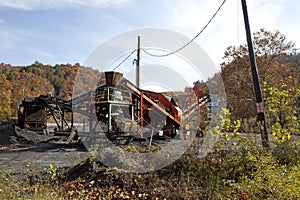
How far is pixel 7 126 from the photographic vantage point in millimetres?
13867

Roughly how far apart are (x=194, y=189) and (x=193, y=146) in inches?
49.8

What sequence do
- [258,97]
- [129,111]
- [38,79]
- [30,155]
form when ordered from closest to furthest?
[258,97]
[30,155]
[129,111]
[38,79]

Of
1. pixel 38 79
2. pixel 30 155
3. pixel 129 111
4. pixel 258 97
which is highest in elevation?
pixel 38 79

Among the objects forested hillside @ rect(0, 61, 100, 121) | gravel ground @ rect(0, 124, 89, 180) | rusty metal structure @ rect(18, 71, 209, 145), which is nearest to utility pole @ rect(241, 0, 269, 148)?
rusty metal structure @ rect(18, 71, 209, 145)

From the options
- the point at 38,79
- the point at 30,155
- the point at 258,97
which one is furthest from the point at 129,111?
the point at 38,79

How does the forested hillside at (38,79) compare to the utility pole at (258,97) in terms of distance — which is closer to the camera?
the utility pole at (258,97)

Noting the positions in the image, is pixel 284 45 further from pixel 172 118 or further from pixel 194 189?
pixel 194 189

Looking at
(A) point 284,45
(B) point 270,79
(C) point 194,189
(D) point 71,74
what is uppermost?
(D) point 71,74

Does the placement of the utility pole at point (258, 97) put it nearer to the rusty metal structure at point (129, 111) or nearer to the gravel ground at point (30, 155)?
the rusty metal structure at point (129, 111)

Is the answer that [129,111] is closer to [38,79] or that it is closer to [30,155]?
[30,155]

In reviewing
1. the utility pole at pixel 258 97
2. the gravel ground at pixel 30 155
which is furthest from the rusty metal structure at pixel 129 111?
the utility pole at pixel 258 97

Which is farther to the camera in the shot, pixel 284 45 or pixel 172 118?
pixel 284 45

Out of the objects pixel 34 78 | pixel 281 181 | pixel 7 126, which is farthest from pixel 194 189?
pixel 34 78

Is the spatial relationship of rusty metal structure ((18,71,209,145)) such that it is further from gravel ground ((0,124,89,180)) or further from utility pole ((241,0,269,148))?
utility pole ((241,0,269,148))
